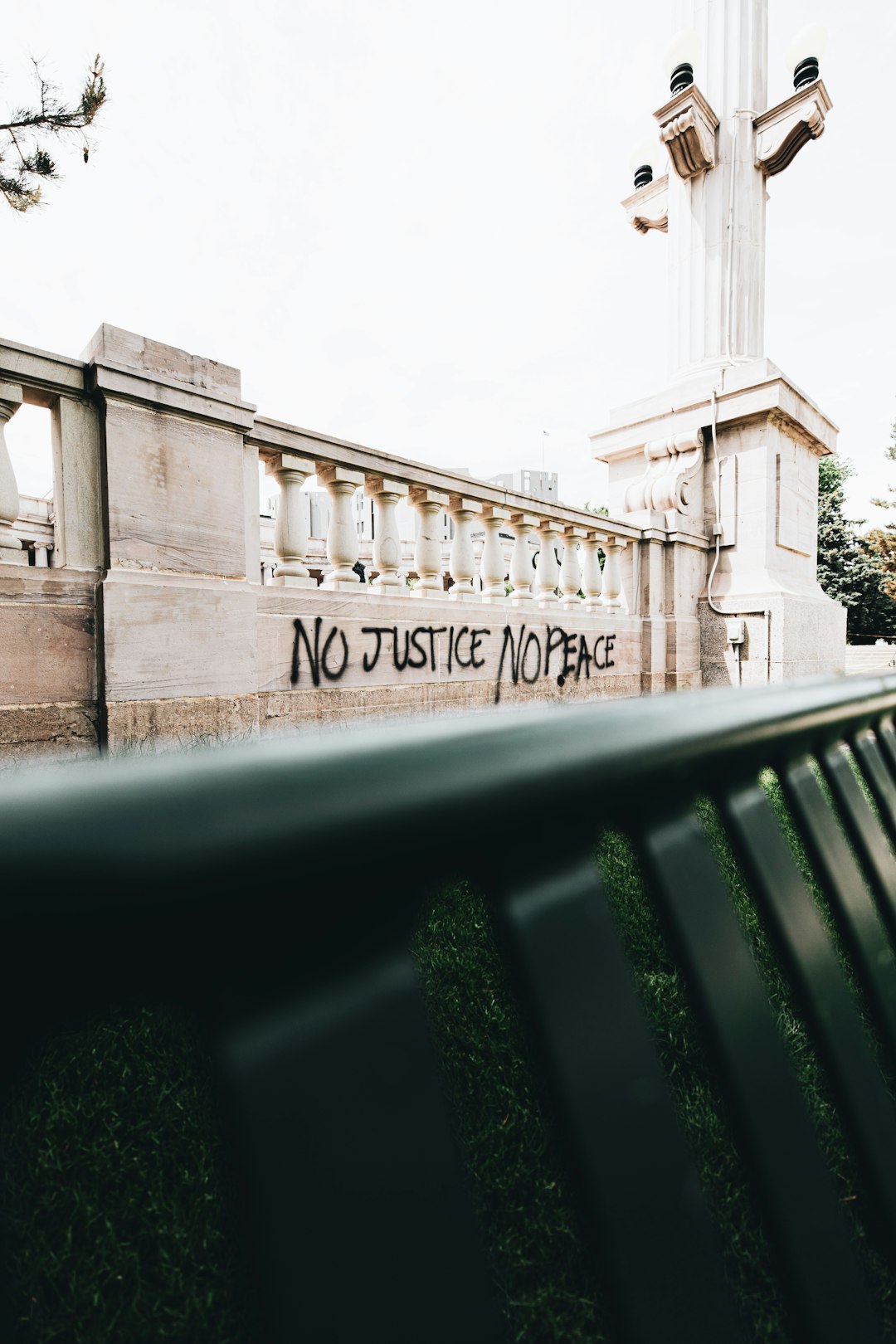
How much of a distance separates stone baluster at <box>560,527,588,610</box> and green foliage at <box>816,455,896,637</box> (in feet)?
85.7

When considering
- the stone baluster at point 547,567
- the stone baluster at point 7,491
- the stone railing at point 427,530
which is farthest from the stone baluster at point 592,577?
the stone baluster at point 7,491

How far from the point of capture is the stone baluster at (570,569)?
6180 millimetres

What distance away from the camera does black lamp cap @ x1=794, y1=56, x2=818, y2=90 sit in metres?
7.95

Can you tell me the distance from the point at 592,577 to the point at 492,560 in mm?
1382

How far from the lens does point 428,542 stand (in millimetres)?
5121

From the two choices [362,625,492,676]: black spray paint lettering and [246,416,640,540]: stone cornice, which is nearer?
[246,416,640,540]: stone cornice

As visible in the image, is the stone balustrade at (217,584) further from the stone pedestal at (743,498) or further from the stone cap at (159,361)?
the stone pedestal at (743,498)

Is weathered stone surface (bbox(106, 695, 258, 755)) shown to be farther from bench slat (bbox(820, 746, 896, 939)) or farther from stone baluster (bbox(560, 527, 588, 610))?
stone baluster (bbox(560, 527, 588, 610))

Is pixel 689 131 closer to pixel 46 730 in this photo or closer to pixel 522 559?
pixel 522 559

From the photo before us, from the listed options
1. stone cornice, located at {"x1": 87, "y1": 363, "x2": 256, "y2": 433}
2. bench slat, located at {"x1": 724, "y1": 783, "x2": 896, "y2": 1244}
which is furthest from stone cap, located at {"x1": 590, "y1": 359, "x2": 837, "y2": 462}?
bench slat, located at {"x1": 724, "y1": 783, "x2": 896, "y2": 1244}

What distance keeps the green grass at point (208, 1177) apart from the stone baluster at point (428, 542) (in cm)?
328

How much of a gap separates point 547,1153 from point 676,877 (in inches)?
58.2

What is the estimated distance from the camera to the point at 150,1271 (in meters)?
1.29

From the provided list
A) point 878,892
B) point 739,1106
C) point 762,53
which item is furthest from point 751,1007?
point 762,53
